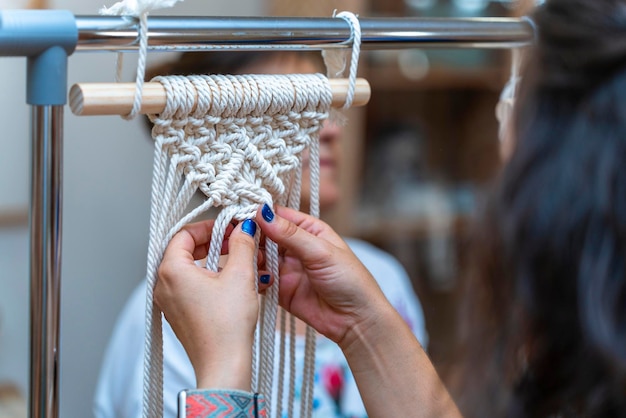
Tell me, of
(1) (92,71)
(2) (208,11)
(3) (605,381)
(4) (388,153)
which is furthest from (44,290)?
(4) (388,153)

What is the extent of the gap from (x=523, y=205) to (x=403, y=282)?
97cm

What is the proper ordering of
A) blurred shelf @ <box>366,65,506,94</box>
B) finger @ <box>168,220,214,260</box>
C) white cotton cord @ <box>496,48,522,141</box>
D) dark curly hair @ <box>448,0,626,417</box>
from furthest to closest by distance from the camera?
blurred shelf @ <box>366,65,506,94</box> < white cotton cord @ <box>496,48,522,141</box> < finger @ <box>168,220,214,260</box> < dark curly hair @ <box>448,0,626,417</box>

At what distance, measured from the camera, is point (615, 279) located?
0.54m

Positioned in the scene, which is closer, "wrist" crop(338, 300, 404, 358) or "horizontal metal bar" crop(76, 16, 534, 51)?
"horizontal metal bar" crop(76, 16, 534, 51)

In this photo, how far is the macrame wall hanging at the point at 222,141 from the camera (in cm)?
61

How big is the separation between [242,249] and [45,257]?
15 cm

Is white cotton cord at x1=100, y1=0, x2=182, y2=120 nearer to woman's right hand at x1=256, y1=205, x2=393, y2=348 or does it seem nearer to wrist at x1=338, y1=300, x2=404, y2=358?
woman's right hand at x1=256, y1=205, x2=393, y2=348

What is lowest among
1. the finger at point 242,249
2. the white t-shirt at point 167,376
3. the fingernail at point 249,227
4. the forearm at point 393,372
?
the white t-shirt at point 167,376

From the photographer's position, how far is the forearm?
0.70 m

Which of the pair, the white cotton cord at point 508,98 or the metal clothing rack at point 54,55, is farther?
the white cotton cord at point 508,98

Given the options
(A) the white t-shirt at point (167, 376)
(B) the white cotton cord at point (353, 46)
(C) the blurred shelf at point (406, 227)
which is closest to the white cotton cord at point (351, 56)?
(B) the white cotton cord at point (353, 46)

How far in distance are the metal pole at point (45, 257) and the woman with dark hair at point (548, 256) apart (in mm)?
85

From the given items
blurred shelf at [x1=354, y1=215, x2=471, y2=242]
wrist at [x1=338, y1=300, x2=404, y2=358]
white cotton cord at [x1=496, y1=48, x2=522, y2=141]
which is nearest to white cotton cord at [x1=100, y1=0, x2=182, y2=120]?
wrist at [x1=338, y1=300, x2=404, y2=358]

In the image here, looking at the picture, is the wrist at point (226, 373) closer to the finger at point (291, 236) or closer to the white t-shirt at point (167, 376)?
the finger at point (291, 236)
